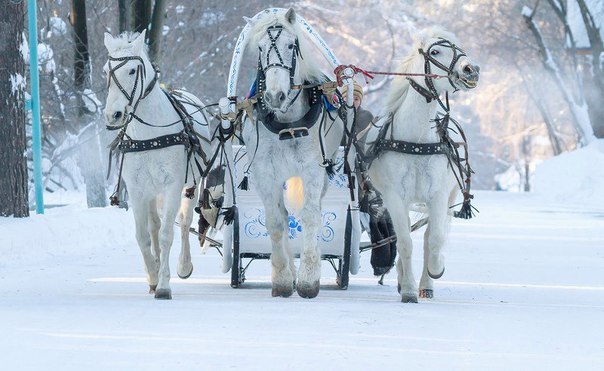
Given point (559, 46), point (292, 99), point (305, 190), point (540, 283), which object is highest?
point (559, 46)

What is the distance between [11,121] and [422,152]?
24.4ft

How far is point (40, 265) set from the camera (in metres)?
15.8

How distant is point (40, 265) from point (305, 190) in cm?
487

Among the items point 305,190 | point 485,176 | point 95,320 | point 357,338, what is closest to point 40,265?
point 305,190

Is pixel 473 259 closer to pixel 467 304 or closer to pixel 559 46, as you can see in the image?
pixel 467 304

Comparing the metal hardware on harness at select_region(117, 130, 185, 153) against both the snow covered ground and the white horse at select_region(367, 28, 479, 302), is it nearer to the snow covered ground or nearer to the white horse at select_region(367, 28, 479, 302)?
the snow covered ground

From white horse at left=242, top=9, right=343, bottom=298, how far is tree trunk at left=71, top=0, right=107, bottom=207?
1331 centimetres

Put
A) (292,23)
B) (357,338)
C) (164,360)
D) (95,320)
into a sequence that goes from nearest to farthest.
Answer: (164,360) < (357,338) < (95,320) < (292,23)

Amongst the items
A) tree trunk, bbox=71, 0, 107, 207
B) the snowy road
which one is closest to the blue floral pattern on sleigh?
the snowy road

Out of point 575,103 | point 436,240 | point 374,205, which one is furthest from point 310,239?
point 575,103

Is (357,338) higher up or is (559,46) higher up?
(559,46)

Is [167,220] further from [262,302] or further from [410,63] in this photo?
[410,63]

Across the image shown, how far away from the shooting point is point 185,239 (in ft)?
45.7

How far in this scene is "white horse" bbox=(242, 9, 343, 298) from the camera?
11719 mm
